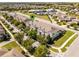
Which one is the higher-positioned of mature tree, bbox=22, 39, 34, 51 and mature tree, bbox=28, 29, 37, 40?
mature tree, bbox=28, 29, 37, 40

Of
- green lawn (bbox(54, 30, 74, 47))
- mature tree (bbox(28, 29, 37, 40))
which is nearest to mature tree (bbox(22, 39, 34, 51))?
mature tree (bbox(28, 29, 37, 40))

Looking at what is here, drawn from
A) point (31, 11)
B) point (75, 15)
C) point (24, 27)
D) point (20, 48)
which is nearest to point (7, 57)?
point (20, 48)

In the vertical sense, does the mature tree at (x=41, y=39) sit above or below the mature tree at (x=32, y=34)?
below

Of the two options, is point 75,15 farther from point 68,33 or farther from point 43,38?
point 43,38

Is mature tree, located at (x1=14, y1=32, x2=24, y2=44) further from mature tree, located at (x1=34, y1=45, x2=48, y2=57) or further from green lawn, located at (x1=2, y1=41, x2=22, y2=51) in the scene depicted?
mature tree, located at (x1=34, y1=45, x2=48, y2=57)

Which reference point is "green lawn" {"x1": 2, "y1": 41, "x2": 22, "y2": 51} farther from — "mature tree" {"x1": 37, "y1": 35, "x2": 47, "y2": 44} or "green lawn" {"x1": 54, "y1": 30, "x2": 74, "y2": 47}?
"green lawn" {"x1": 54, "y1": 30, "x2": 74, "y2": 47}

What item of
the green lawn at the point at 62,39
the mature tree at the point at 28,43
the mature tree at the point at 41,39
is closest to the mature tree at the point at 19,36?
the mature tree at the point at 28,43

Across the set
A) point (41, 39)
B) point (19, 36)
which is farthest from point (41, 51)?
point (19, 36)

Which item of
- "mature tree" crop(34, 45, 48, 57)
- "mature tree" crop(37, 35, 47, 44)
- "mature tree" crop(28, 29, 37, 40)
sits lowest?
"mature tree" crop(34, 45, 48, 57)

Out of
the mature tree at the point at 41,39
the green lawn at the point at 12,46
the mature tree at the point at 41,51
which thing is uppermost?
the mature tree at the point at 41,39

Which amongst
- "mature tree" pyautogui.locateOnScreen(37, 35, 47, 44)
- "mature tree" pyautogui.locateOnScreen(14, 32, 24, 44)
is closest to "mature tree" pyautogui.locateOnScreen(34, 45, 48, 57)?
"mature tree" pyautogui.locateOnScreen(37, 35, 47, 44)

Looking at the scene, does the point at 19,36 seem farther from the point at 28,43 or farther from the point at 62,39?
the point at 62,39

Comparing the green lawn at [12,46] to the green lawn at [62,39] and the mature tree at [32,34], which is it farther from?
the green lawn at [62,39]
